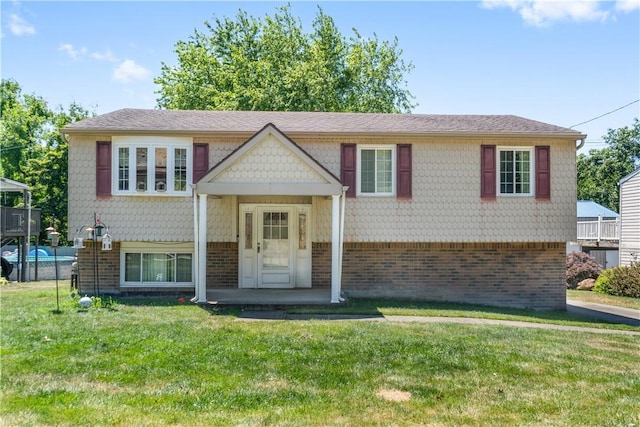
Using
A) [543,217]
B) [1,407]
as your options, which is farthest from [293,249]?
[1,407]

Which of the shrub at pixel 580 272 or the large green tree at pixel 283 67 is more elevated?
the large green tree at pixel 283 67

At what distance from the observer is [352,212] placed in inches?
517

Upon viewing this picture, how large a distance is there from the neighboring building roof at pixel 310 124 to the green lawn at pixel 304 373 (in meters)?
5.42

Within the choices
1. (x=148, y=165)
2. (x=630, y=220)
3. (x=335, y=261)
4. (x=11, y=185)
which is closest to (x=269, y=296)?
(x=335, y=261)

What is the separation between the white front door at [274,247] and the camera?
13344 mm

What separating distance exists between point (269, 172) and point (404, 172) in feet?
12.8

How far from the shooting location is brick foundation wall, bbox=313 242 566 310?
13.4 meters

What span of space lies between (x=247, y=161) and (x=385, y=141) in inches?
156

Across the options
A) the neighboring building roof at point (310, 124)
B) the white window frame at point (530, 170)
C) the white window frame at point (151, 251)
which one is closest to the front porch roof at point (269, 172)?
the neighboring building roof at point (310, 124)

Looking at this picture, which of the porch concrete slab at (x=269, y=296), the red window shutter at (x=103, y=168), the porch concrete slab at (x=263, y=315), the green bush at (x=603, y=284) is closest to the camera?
the porch concrete slab at (x=263, y=315)

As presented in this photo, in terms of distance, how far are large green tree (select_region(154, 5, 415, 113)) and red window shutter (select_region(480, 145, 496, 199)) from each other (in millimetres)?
15469

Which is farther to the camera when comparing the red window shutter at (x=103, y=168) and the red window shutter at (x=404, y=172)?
the red window shutter at (x=404, y=172)

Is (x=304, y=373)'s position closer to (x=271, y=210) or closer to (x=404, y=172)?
(x=271, y=210)

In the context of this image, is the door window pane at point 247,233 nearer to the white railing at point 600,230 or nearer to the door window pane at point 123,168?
the door window pane at point 123,168
